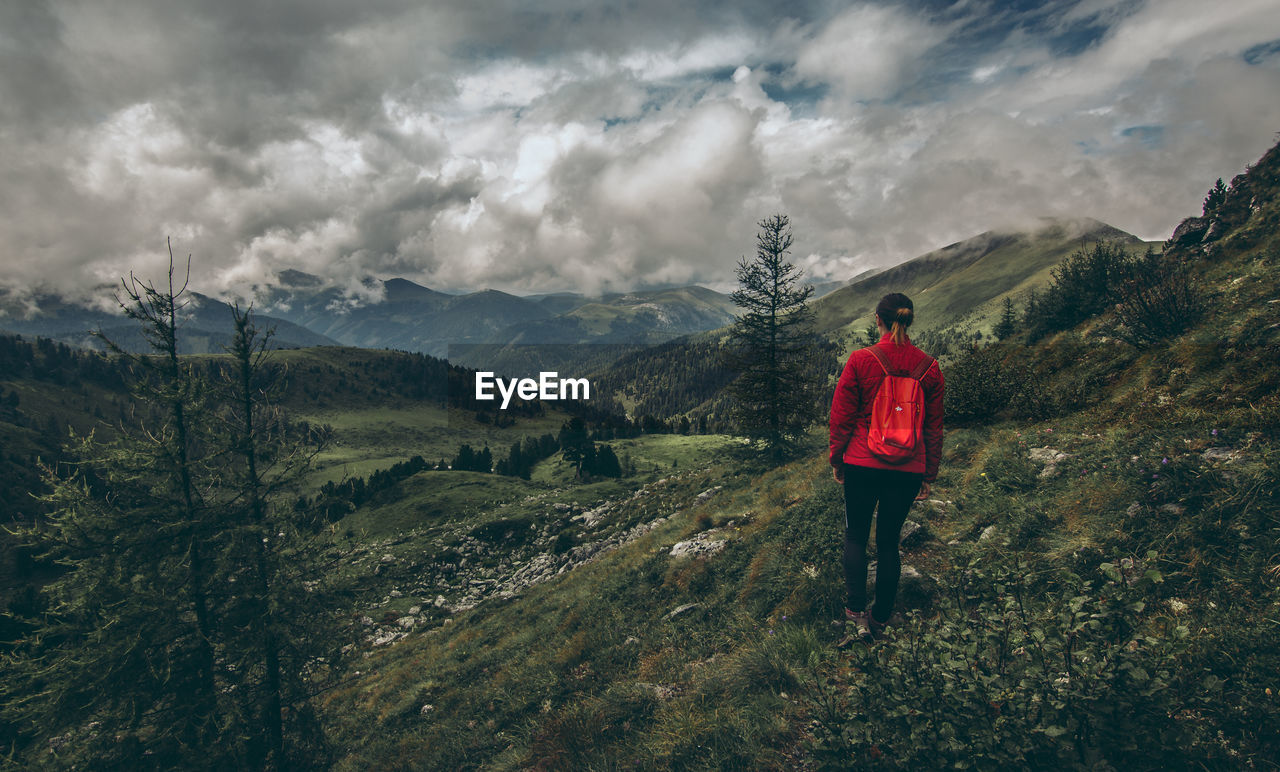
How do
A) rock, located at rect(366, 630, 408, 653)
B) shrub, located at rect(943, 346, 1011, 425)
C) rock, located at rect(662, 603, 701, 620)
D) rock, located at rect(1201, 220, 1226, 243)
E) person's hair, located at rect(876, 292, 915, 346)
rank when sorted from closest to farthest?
person's hair, located at rect(876, 292, 915, 346)
rock, located at rect(662, 603, 701, 620)
shrub, located at rect(943, 346, 1011, 425)
rock, located at rect(1201, 220, 1226, 243)
rock, located at rect(366, 630, 408, 653)

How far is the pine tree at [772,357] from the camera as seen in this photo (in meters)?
23.3

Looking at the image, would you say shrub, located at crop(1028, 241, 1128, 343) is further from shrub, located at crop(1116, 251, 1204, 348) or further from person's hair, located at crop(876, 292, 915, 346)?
person's hair, located at crop(876, 292, 915, 346)

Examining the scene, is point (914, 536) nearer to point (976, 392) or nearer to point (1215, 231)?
point (976, 392)

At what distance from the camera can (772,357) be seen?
80.0ft

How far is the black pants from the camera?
5547 millimetres

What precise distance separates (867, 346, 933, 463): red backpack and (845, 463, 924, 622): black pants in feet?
0.89

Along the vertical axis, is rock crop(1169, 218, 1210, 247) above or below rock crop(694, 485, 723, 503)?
above

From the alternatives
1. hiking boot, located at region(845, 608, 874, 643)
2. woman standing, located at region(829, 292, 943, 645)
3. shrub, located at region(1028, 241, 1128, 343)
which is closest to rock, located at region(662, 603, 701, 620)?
hiking boot, located at region(845, 608, 874, 643)

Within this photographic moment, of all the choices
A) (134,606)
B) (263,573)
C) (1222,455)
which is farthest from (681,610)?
(134,606)

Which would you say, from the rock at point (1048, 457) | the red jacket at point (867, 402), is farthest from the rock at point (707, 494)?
the red jacket at point (867, 402)

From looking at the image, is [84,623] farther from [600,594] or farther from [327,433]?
[600,594]

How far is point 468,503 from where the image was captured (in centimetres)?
5131

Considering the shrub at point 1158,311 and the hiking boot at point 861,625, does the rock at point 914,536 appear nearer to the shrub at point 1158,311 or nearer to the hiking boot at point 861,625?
the hiking boot at point 861,625

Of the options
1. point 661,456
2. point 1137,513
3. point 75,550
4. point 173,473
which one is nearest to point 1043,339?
point 1137,513
